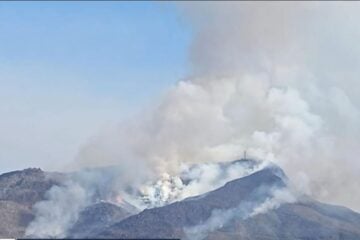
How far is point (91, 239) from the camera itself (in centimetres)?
14725
